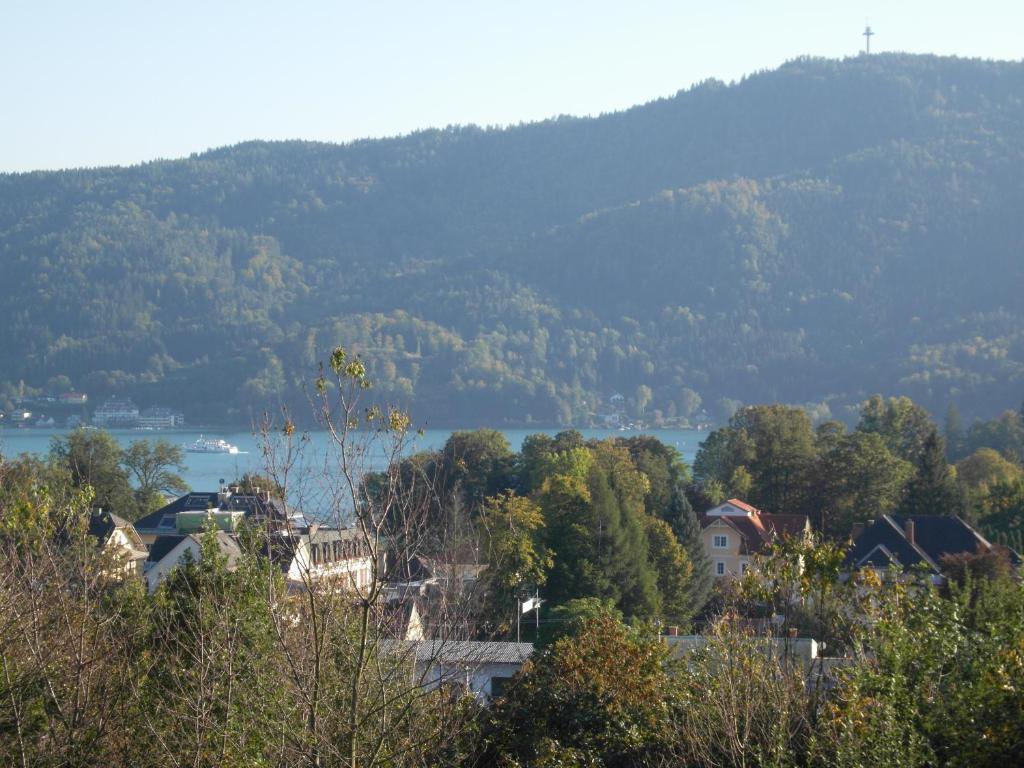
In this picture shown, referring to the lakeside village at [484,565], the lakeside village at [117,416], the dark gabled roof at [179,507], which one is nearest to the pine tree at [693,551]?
the lakeside village at [484,565]

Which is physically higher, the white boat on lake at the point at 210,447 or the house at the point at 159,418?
the house at the point at 159,418

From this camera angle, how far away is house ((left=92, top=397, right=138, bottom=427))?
15625 cm

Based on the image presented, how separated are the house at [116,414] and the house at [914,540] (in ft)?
414

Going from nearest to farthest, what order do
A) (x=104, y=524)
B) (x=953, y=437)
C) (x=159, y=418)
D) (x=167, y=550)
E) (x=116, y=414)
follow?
(x=167, y=550) → (x=104, y=524) → (x=953, y=437) → (x=116, y=414) → (x=159, y=418)

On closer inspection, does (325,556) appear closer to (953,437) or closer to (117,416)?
(953,437)

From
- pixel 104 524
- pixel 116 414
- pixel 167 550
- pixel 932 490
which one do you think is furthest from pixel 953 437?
pixel 116 414

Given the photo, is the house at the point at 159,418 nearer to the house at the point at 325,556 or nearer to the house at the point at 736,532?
the house at the point at 736,532

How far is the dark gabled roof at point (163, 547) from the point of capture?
36.7 meters

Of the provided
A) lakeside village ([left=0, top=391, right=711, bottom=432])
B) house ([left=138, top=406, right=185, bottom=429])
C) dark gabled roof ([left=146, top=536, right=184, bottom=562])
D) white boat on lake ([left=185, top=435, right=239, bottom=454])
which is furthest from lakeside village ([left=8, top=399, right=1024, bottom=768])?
house ([left=138, top=406, right=185, bottom=429])

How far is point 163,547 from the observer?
37.1 m

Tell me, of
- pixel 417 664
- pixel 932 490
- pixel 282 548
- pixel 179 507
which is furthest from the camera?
pixel 179 507

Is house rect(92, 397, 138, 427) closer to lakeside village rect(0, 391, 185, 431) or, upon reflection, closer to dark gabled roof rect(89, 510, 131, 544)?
lakeside village rect(0, 391, 185, 431)

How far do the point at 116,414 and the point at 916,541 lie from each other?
5257 inches

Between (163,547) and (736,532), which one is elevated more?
(163,547)
